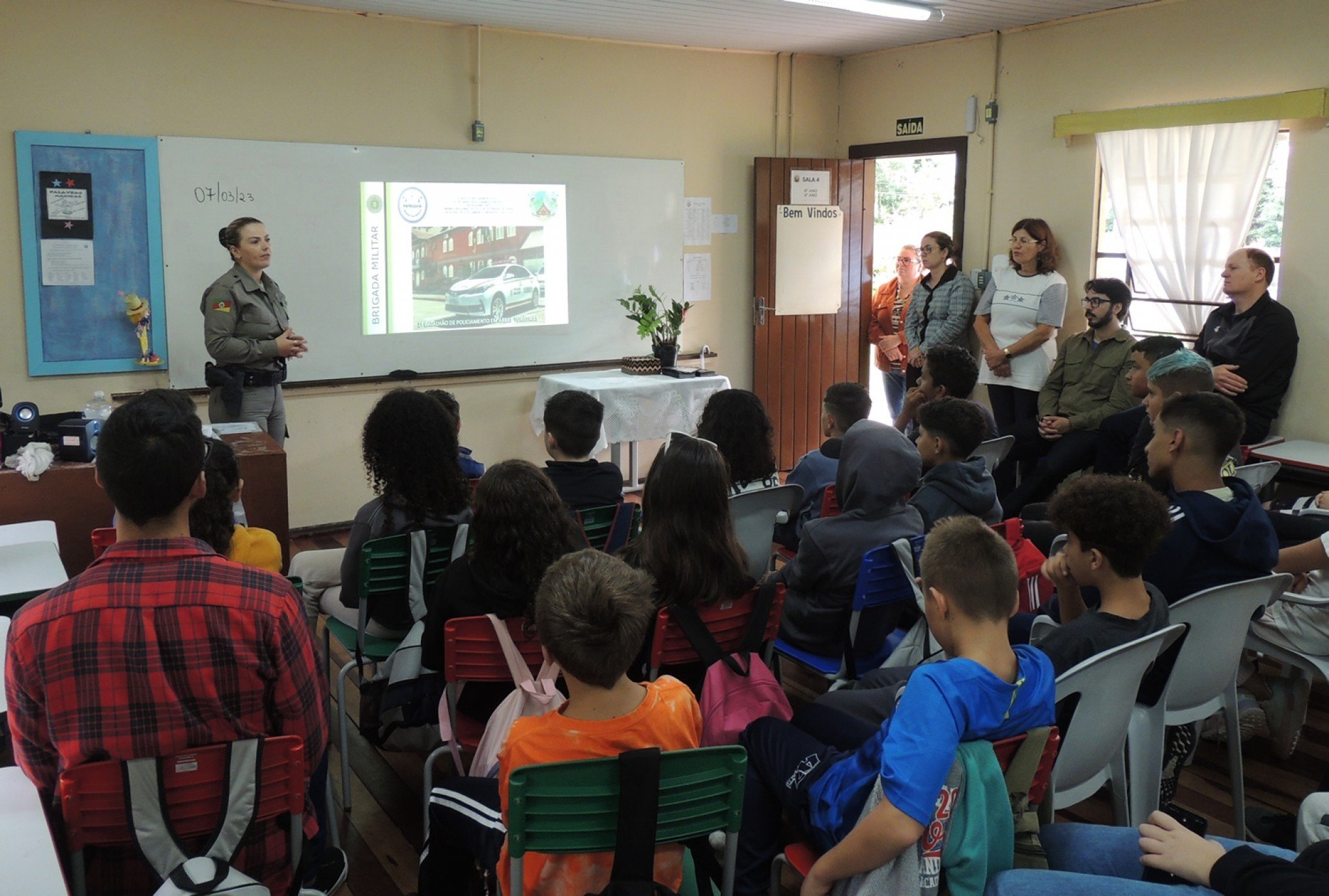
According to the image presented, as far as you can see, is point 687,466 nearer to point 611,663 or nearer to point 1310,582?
point 611,663

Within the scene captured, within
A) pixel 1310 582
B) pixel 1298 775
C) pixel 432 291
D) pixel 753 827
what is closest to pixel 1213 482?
pixel 1310 582

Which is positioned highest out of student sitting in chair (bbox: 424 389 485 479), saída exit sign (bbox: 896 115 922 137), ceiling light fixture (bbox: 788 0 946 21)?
ceiling light fixture (bbox: 788 0 946 21)

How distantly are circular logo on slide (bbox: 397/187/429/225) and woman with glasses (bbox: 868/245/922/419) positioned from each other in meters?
3.20

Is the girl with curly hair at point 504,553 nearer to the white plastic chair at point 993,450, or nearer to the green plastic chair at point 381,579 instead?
the green plastic chair at point 381,579

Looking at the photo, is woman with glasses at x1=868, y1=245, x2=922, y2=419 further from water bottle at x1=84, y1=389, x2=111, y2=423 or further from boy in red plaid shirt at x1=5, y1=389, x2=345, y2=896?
boy in red plaid shirt at x1=5, y1=389, x2=345, y2=896

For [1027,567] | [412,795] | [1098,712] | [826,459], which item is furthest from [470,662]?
[826,459]

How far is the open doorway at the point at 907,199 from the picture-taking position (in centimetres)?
684

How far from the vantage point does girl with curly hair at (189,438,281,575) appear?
2525 mm

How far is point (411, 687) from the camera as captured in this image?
2613 millimetres

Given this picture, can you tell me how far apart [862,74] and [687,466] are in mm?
5761

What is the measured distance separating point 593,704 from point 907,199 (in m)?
6.90

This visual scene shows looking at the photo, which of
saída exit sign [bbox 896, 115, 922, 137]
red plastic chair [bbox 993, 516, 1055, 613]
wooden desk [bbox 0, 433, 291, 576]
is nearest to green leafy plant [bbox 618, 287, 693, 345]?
saída exit sign [bbox 896, 115, 922, 137]

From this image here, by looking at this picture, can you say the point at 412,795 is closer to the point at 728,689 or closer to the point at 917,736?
the point at 728,689

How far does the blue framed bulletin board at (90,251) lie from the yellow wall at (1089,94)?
15.1ft
